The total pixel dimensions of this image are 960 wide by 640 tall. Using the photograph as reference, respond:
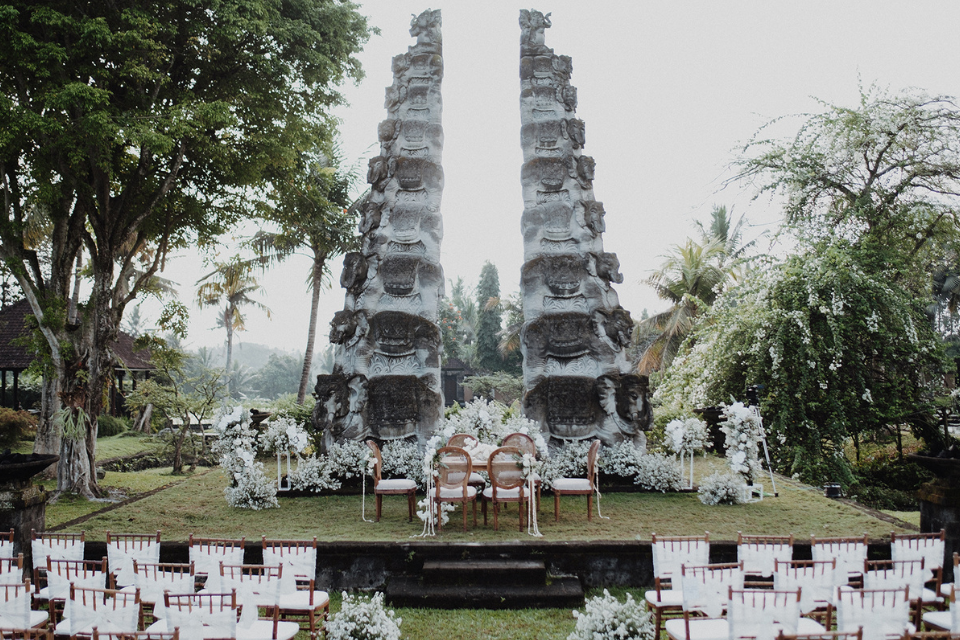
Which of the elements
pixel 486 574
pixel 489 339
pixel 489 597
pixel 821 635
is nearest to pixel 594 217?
pixel 486 574

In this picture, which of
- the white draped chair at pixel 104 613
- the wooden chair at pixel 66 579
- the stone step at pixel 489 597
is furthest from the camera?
the stone step at pixel 489 597

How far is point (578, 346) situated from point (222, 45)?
25.8ft

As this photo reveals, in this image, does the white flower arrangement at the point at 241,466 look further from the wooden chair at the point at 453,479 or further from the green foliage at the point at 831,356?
the green foliage at the point at 831,356

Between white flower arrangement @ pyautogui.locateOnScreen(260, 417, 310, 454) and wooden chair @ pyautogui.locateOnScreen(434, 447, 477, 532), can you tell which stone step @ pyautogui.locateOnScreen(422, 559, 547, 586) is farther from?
white flower arrangement @ pyautogui.locateOnScreen(260, 417, 310, 454)

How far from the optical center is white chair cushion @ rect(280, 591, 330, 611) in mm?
4703

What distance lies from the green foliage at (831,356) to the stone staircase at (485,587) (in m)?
5.86

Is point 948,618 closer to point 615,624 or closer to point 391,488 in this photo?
point 615,624

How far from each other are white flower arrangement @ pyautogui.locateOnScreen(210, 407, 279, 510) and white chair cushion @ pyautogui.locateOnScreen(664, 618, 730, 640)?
6116 mm

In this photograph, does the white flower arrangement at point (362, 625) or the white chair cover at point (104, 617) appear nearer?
the white chair cover at point (104, 617)

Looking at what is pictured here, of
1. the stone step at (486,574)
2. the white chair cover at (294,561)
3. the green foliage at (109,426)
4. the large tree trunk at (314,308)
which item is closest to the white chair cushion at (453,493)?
the stone step at (486,574)

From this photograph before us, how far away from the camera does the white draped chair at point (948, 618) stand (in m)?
3.72

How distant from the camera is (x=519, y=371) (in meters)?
33.1

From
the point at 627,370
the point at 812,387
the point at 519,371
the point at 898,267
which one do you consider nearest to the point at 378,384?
the point at 627,370

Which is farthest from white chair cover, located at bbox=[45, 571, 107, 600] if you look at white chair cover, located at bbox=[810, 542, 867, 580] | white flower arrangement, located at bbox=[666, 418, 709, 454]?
white flower arrangement, located at bbox=[666, 418, 709, 454]
